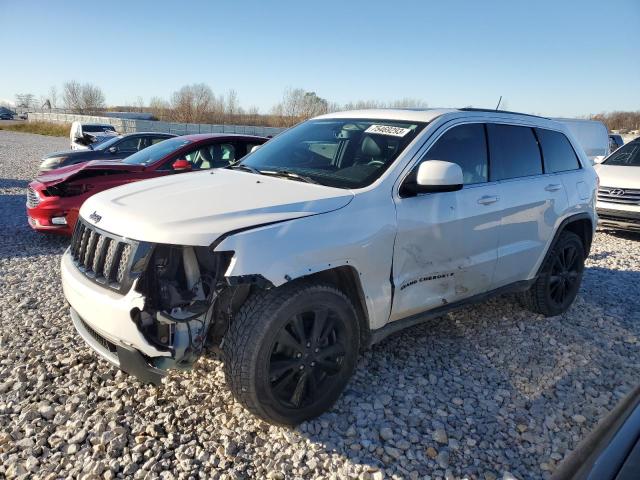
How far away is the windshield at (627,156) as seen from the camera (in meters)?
9.05

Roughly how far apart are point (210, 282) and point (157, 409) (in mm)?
945

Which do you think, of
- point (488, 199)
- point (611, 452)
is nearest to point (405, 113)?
point (488, 199)

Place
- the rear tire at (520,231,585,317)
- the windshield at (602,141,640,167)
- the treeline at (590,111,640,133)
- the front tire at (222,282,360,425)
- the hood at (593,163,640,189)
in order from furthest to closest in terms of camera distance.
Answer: the treeline at (590,111,640,133) < the windshield at (602,141,640,167) < the hood at (593,163,640,189) < the rear tire at (520,231,585,317) < the front tire at (222,282,360,425)

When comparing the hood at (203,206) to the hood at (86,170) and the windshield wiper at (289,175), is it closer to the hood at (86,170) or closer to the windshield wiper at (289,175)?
the windshield wiper at (289,175)

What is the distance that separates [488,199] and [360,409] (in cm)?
181

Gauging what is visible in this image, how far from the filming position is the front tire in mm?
2455

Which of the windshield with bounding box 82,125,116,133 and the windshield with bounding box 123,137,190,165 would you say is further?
the windshield with bounding box 82,125,116,133

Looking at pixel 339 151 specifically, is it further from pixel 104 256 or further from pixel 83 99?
pixel 83 99

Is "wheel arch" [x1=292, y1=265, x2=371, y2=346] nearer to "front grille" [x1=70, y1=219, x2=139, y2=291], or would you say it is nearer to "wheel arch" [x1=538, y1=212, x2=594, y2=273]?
"front grille" [x1=70, y1=219, x2=139, y2=291]

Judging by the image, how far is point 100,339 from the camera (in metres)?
2.70

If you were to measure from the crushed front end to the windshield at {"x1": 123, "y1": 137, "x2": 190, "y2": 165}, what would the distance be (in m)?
4.39

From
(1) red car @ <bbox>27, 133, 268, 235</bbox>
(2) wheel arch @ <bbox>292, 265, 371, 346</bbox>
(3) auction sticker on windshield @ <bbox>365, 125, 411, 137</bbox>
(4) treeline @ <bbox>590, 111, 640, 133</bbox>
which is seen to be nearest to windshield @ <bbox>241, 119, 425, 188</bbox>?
(3) auction sticker on windshield @ <bbox>365, 125, 411, 137</bbox>

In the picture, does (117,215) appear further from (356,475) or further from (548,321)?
(548,321)

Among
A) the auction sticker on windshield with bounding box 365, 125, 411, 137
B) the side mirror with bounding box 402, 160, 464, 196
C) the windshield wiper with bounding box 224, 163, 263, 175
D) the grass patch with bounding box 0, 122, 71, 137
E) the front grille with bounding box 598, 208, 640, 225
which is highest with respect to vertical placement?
the auction sticker on windshield with bounding box 365, 125, 411, 137
